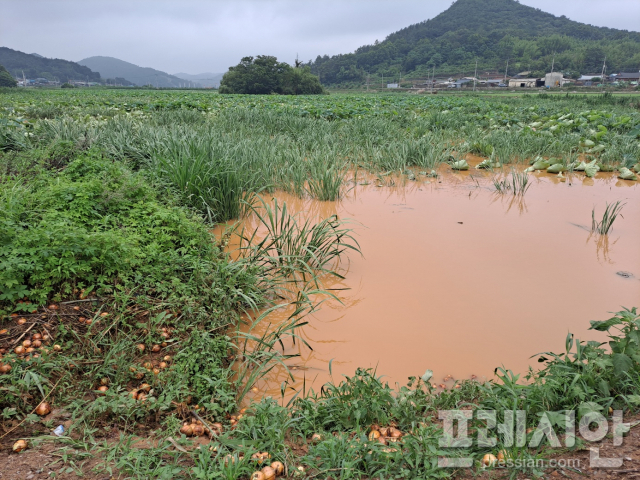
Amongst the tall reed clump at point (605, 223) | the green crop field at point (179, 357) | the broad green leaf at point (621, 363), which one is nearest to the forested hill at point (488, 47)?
the tall reed clump at point (605, 223)

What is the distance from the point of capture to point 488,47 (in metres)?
79.9

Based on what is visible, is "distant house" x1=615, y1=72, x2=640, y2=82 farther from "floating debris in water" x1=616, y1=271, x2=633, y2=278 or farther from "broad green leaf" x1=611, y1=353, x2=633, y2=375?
"broad green leaf" x1=611, y1=353, x2=633, y2=375

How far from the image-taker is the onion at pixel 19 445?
1533 millimetres

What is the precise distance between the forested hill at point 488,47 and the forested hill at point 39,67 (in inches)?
2830

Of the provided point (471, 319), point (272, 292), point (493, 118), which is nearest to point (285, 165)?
point (272, 292)

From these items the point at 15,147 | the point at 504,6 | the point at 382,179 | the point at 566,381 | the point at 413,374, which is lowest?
the point at 413,374

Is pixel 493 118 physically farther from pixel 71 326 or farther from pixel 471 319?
pixel 71 326

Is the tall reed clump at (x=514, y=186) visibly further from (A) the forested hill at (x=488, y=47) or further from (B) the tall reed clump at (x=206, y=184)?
(A) the forested hill at (x=488, y=47)

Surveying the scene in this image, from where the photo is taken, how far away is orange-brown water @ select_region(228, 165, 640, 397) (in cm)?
241

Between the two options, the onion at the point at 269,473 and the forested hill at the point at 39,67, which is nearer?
Result: the onion at the point at 269,473

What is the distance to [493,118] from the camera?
11.0 meters

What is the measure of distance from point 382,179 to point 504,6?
121736 mm

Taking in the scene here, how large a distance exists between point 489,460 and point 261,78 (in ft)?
141

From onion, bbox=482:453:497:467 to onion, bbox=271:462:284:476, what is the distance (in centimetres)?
75
